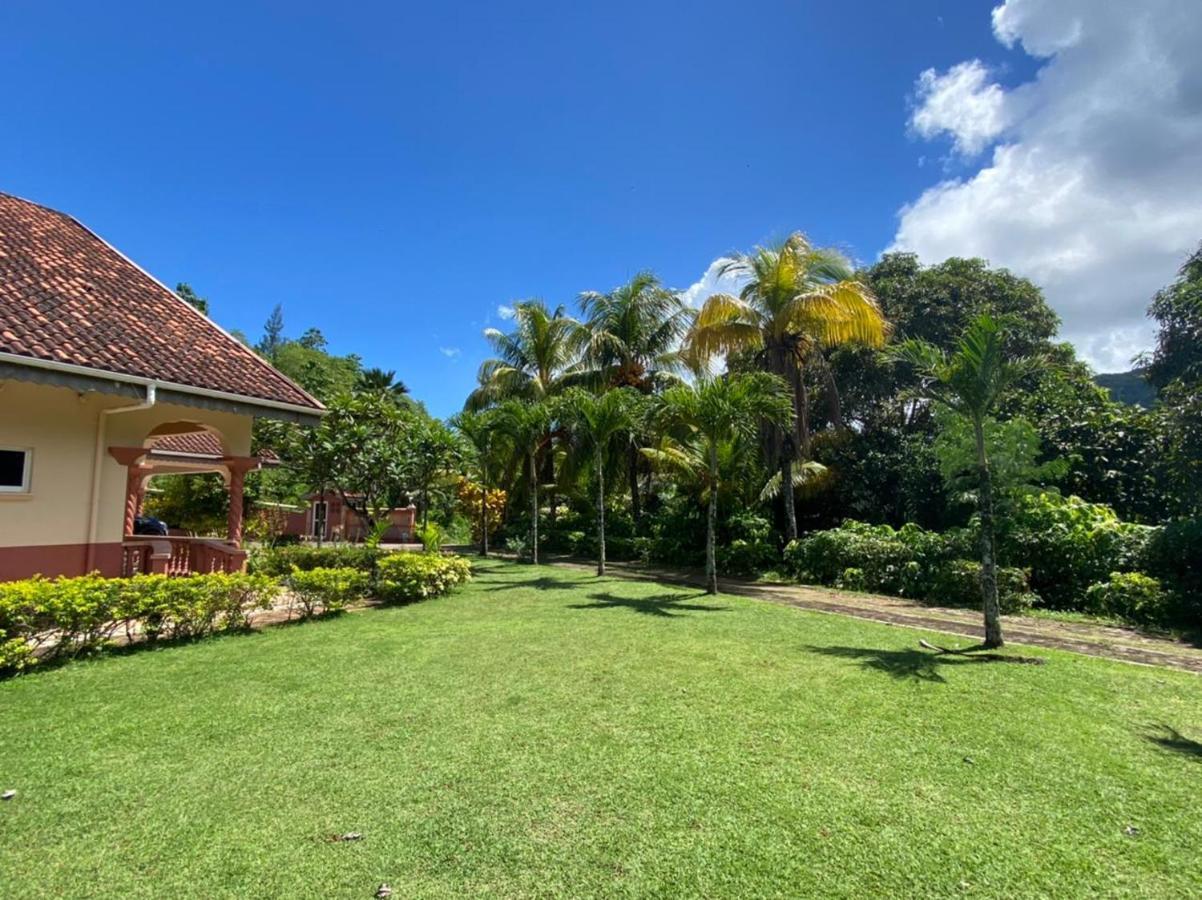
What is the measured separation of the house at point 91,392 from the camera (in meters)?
6.47

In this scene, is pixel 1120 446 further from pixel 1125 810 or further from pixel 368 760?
pixel 368 760

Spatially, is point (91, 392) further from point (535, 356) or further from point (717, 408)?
point (535, 356)

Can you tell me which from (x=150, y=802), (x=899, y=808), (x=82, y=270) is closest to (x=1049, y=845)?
(x=899, y=808)

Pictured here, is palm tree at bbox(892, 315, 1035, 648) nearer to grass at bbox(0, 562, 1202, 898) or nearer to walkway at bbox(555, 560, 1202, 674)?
grass at bbox(0, 562, 1202, 898)

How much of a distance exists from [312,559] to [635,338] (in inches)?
511

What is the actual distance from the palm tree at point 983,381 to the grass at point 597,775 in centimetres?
95

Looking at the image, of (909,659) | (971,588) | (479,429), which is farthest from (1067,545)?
(479,429)

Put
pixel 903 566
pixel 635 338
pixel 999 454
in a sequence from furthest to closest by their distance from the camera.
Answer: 1. pixel 635 338
2. pixel 903 566
3. pixel 999 454

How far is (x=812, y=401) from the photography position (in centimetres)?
2106

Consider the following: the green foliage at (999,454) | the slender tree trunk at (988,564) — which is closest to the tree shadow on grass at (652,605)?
the slender tree trunk at (988,564)

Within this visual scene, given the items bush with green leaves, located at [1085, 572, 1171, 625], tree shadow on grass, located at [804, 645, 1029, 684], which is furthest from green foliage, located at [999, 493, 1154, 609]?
tree shadow on grass, located at [804, 645, 1029, 684]

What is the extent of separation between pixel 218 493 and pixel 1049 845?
848 inches

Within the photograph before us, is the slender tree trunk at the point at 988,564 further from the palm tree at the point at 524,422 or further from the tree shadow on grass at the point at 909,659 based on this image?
the palm tree at the point at 524,422

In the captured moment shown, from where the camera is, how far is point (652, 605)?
985cm
